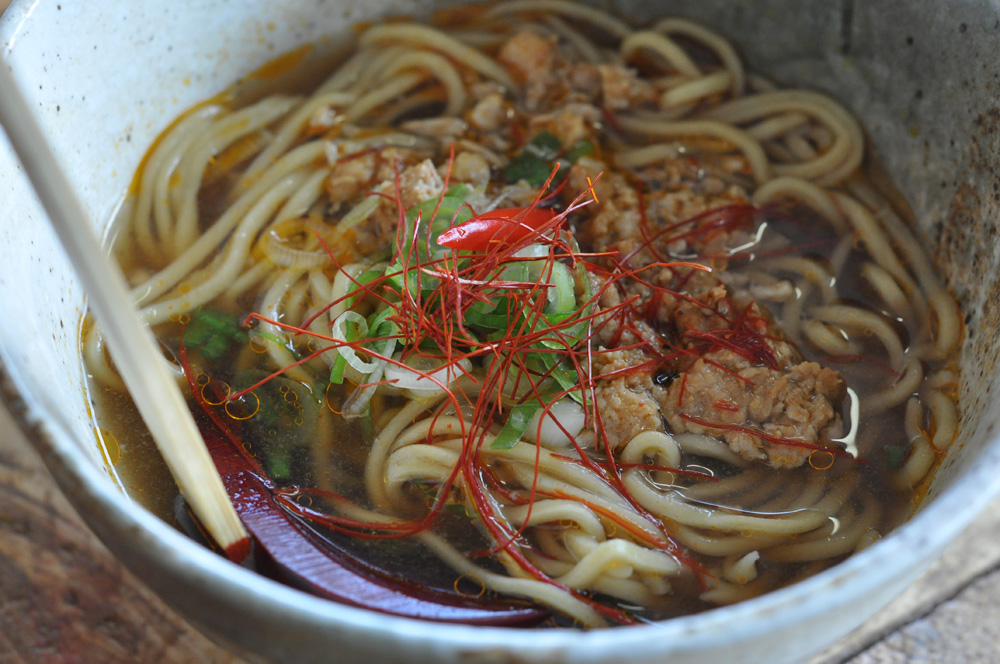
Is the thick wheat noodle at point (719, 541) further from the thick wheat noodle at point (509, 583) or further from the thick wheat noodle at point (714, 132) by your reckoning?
the thick wheat noodle at point (714, 132)

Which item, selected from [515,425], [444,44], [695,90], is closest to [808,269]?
[695,90]

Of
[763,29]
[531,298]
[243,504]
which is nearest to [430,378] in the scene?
[531,298]

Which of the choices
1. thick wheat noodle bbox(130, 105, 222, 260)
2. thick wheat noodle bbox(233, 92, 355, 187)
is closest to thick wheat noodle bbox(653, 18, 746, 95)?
thick wheat noodle bbox(233, 92, 355, 187)

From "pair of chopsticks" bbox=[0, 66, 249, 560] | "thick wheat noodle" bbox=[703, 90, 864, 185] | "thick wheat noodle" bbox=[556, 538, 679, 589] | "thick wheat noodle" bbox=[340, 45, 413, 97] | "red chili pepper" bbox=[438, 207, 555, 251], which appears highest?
"pair of chopsticks" bbox=[0, 66, 249, 560]

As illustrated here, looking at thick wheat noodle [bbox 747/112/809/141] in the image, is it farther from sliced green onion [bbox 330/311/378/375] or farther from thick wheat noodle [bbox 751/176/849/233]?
sliced green onion [bbox 330/311/378/375]

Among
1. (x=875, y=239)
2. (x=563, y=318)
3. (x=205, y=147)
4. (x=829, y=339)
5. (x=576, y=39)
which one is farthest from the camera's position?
(x=576, y=39)

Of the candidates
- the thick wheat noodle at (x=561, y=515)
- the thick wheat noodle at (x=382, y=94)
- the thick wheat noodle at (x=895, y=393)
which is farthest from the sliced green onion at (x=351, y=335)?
the thick wheat noodle at (x=895, y=393)

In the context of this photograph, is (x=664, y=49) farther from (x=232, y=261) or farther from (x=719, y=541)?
(x=719, y=541)
